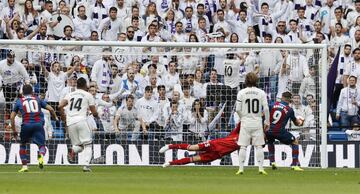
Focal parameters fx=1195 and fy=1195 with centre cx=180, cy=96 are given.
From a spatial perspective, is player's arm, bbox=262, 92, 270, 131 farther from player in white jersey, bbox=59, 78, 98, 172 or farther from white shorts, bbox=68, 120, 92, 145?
white shorts, bbox=68, 120, 92, 145

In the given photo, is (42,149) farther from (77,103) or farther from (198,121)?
(198,121)

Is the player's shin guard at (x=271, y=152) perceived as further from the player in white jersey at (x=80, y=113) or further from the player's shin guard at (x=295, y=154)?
the player in white jersey at (x=80, y=113)

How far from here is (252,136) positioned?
2377 cm

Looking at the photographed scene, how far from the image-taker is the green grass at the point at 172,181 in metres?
17.7

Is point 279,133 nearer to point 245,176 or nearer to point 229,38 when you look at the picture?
point 245,176

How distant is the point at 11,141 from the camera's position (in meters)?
28.4

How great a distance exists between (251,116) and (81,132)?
12.2 feet

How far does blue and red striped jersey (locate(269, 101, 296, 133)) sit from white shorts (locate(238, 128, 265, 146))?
2.66 metres

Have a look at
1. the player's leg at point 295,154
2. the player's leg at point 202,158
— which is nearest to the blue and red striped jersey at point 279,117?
the player's leg at point 295,154

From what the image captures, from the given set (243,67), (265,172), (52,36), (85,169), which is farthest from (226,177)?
(52,36)

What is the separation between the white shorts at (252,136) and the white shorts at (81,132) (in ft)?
11.0

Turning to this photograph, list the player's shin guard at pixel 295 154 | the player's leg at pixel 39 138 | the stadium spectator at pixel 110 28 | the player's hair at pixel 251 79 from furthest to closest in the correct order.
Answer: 1. the stadium spectator at pixel 110 28
2. the player's shin guard at pixel 295 154
3. the player's leg at pixel 39 138
4. the player's hair at pixel 251 79

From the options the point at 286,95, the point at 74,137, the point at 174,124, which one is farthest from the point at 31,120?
the point at 286,95

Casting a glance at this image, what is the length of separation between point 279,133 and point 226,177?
177 inches
